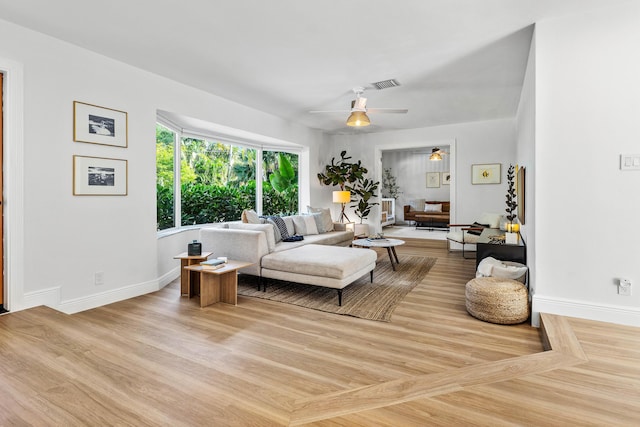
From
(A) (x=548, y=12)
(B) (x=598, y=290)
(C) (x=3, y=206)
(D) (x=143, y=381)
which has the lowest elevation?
(D) (x=143, y=381)

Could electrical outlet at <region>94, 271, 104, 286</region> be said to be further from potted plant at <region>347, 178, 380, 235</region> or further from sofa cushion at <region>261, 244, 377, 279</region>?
potted plant at <region>347, 178, 380, 235</region>

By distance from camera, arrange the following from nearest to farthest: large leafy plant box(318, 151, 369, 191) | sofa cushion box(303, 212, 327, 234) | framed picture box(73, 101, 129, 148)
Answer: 1. framed picture box(73, 101, 129, 148)
2. sofa cushion box(303, 212, 327, 234)
3. large leafy plant box(318, 151, 369, 191)

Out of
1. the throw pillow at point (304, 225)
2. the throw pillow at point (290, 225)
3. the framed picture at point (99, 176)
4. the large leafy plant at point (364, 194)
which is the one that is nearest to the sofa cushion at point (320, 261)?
the throw pillow at point (290, 225)

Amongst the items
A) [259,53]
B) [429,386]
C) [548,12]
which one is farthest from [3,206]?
[548,12]

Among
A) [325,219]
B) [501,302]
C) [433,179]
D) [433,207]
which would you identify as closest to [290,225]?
[325,219]

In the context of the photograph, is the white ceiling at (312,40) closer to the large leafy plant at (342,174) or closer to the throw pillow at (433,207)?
the large leafy plant at (342,174)

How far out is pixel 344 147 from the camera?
8047 millimetres

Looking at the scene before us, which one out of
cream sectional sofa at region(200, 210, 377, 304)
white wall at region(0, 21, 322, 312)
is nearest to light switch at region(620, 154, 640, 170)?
cream sectional sofa at region(200, 210, 377, 304)

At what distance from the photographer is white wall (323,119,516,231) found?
646 centimetres

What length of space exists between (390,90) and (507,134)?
10.4 feet

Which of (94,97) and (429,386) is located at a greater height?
(94,97)

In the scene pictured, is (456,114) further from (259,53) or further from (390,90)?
(259,53)

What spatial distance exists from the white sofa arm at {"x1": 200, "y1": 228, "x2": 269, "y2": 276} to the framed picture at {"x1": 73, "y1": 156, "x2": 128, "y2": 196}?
1.13 meters

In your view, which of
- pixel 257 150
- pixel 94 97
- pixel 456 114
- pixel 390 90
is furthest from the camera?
pixel 257 150
